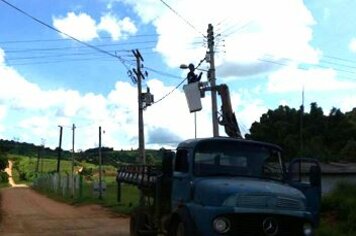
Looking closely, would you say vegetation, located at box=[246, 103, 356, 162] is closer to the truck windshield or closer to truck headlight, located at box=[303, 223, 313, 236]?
the truck windshield

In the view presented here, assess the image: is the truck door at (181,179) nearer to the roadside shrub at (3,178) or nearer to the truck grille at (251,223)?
the truck grille at (251,223)

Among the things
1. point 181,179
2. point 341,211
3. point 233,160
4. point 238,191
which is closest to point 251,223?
point 238,191

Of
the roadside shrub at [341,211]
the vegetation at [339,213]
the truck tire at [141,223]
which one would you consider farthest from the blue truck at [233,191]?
the roadside shrub at [341,211]

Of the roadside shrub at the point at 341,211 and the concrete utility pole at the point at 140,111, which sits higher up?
the concrete utility pole at the point at 140,111

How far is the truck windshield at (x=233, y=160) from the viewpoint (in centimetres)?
1127

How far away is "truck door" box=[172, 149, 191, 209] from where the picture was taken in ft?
37.3

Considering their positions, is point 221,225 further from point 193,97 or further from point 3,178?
point 3,178

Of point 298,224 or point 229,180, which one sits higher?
point 229,180

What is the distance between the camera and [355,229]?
15.6 m

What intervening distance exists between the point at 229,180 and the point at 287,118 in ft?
212

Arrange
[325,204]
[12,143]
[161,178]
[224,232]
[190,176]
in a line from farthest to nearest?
[12,143], [325,204], [161,178], [190,176], [224,232]

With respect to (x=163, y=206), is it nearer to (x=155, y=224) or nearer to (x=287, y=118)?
(x=155, y=224)

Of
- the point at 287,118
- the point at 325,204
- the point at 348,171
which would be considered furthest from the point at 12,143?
the point at 325,204

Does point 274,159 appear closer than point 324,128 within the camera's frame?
Yes
